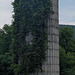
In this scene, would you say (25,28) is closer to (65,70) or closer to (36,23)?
(36,23)

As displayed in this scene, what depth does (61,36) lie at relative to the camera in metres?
33.5

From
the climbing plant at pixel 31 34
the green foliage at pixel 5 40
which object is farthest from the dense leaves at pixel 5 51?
the climbing plant at pixel 31 34

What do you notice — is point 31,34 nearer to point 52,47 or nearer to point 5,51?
point 52,47

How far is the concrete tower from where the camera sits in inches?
443

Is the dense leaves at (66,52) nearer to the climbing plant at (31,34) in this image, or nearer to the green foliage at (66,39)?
the green foliage at (66,39)

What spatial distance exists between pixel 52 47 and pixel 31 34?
1.31 metres

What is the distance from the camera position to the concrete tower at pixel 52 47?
11258 millimetres

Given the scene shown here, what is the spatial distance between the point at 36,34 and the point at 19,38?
1.00m

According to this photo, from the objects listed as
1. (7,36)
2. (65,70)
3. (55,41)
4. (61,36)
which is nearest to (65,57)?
(65,70)

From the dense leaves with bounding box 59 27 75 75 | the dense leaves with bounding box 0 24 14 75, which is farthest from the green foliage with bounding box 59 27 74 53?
the dense leaves with bounding box 0 24 14 75

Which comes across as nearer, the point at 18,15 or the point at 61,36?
the point at 18,15

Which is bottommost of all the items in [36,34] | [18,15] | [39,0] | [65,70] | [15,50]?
[65,70]

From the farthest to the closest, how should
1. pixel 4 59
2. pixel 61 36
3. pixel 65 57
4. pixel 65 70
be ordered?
1. pixel 61 36
2. pixel 65 57
3. pixel 65 70
4. pixel 4 59

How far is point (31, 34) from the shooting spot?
11.3 metres
